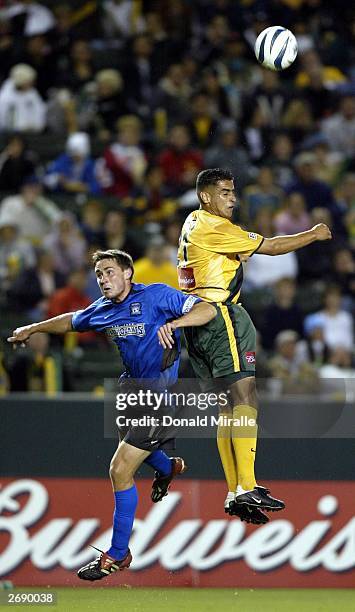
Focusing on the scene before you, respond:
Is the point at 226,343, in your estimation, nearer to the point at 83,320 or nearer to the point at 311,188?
the point at 83,320

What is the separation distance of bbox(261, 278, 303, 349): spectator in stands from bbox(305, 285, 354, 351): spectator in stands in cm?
33

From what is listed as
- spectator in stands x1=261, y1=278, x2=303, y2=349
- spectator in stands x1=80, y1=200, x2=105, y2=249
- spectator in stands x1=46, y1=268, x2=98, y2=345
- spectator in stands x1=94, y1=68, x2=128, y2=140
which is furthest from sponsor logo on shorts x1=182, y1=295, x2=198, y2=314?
spectator in stands x1=94, y1=68, x2=128, y2=140

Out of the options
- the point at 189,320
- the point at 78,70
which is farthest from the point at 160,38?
the point at 189,320

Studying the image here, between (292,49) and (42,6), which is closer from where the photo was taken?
(292,49)

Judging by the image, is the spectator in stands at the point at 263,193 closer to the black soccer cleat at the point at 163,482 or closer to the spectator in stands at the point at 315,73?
the spectator in stands at the point at 315,73

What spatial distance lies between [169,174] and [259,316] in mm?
2561

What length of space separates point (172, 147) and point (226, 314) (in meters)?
7.30

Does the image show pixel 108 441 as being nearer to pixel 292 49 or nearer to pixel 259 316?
pixel 259 316

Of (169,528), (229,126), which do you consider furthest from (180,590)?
(229,126)

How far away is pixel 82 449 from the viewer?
41.9 ft

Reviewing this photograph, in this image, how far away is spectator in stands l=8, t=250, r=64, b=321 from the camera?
15.2m

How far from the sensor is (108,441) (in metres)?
12.8

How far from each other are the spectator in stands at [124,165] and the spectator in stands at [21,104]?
1.14 metres

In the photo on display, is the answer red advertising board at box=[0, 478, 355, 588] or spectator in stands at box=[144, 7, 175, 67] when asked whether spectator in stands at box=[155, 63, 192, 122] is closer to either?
spectator in stands at box=[144, 7, 175, 67]
